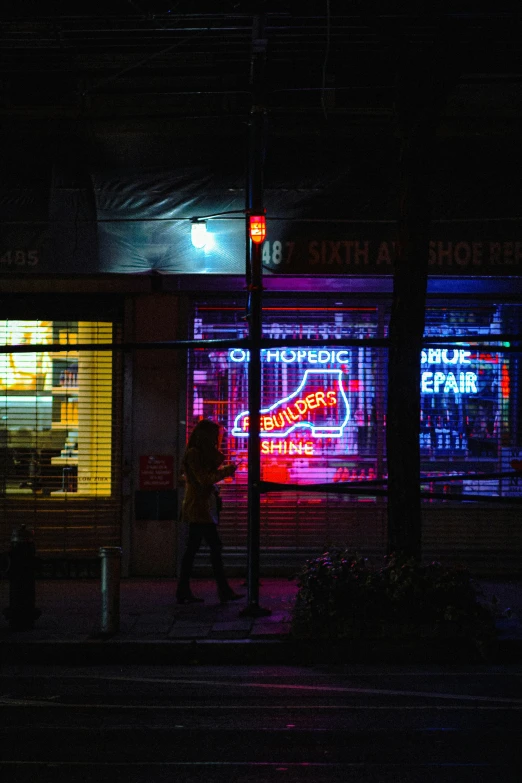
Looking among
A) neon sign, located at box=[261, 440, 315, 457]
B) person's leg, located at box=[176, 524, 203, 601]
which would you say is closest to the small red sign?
neon sign, located at box=[261, 440, 315, 457]

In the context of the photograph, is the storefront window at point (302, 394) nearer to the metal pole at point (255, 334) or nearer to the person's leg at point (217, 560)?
the person's leg at point (217, 560)

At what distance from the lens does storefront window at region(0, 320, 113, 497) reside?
1265 centimetres

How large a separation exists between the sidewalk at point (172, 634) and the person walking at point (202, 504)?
25cm

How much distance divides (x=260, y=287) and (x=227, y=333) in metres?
2.76

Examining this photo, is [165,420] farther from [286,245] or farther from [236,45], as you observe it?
[236,45]

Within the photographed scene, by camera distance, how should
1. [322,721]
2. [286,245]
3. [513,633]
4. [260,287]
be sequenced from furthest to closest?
1. [286,245]
2. [260,287]
3. [513,633]
4. [322,721]

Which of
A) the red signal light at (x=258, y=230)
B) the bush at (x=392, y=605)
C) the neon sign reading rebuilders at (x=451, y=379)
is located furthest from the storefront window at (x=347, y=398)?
the bush at (x=392, y=605)

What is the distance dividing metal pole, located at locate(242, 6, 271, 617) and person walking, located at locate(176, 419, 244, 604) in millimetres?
736

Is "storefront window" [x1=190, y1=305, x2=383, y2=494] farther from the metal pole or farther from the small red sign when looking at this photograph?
the metal pole

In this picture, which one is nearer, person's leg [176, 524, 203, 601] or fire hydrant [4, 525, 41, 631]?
fire hydrant [4, 525, 41, 631]

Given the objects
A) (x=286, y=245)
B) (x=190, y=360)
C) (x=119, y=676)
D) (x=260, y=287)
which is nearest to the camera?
(x=119, y=676)

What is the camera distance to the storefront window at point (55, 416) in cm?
1265

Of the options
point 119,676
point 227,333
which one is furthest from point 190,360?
point 119,676

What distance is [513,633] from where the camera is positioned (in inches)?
360
